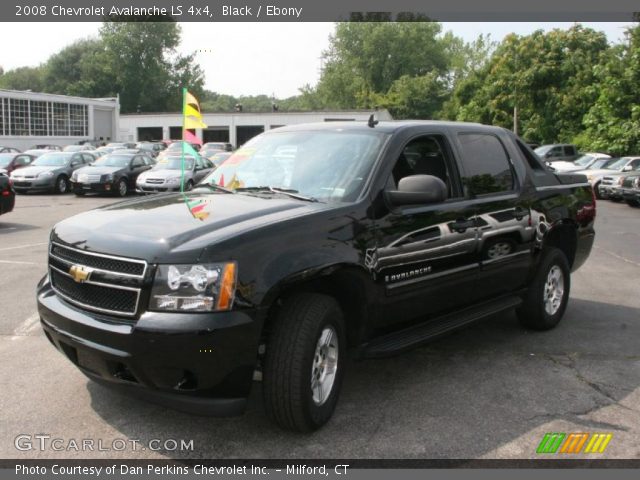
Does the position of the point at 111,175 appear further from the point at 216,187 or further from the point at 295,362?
the point at 295,362

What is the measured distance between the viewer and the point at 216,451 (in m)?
3.62

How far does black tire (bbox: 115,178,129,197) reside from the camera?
870 inches

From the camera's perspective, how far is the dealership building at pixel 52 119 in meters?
52.2

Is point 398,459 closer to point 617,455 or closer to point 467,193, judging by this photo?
point 617,455

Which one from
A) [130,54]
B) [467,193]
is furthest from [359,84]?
[467,193]

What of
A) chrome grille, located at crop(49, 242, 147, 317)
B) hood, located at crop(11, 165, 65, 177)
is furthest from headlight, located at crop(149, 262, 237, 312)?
hood, located at crop(11, 165, 65, 177)

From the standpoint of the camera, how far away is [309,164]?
462 cm

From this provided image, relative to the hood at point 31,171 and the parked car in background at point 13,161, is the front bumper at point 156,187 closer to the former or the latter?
the hood at point 31,171

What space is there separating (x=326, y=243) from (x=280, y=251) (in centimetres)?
36

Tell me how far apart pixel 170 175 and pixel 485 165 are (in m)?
17.3

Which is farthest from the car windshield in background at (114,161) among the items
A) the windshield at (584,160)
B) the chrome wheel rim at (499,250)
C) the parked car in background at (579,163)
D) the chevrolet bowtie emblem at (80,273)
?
the chevrolet bowtie emblem at (80,273)

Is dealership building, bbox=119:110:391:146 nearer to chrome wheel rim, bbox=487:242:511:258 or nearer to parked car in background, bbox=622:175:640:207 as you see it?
parked car in background, bbox=622:175:640:207

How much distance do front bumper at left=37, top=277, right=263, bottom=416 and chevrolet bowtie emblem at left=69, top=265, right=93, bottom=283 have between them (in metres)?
0.22

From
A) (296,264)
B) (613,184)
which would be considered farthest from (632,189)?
(296,264)
